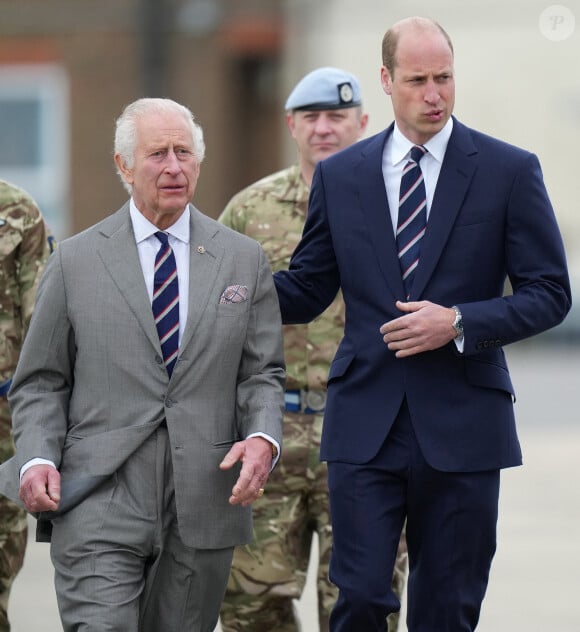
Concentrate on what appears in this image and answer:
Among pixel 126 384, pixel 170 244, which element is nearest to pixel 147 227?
pixel 170 244

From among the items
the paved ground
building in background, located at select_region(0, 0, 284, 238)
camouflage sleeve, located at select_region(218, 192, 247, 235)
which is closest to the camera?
camouflage sleeve, located at select_region(218, 192, 247, 235)

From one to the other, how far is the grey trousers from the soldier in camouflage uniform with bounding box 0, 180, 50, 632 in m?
1.62

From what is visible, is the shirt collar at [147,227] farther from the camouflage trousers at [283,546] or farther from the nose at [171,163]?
the camouflage trousers at [283,546]

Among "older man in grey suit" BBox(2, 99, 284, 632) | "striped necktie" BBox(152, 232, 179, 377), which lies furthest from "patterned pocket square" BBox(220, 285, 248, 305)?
"striped necktie" BBox(152, 232, 179, 377)

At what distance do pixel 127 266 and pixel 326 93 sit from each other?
2.15 m

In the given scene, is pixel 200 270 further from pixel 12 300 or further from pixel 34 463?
pixel 12 300

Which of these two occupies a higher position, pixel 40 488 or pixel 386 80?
pixel 386 80

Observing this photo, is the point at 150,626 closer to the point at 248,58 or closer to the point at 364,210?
the point at 364,210

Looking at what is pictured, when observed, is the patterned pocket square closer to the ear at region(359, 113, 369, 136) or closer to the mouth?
the mouth

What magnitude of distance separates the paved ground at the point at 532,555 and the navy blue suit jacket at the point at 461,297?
272cm

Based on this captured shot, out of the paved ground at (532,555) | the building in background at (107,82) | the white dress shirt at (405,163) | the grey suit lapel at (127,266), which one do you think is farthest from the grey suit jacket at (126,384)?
the building in background at (107,82)

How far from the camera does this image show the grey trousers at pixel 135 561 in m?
4.49

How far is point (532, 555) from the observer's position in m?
9.00

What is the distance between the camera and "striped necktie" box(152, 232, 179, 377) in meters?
4.63
